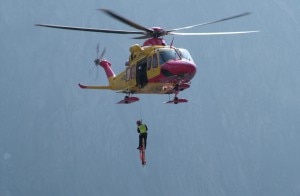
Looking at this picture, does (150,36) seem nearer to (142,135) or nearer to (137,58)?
(137,58)

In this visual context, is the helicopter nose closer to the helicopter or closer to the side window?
the helicopter

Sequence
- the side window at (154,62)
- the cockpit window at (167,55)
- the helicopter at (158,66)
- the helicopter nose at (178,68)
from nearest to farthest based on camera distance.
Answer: the helicopter nose at (178,68) < the helicopter at (158,66) < the cockpit window at (167,55) < the side window at (154,62)

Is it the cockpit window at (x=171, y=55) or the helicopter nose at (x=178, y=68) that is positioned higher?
the cockpit window at (x=171, y=55)

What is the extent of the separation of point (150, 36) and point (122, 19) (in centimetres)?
713

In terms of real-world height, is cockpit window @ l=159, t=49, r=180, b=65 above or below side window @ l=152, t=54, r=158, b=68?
above

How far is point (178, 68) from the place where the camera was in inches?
1447

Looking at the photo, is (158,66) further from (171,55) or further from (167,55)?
(171,55)

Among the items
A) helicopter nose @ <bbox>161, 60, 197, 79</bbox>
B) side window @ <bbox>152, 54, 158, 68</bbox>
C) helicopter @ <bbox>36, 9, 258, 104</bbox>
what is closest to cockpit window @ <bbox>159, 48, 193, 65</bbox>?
helicopter @ <bbox>36, 9, 258, 104</bbox>

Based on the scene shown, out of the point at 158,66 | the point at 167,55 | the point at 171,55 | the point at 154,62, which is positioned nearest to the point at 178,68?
the point at 171,55

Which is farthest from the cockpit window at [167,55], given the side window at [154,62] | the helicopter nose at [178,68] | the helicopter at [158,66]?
the helicopter nose at [178,68]

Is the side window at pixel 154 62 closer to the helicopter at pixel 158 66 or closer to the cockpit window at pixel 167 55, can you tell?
the helicopter at pixel 158 66

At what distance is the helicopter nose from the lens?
121 feet

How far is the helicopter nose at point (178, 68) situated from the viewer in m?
36.8

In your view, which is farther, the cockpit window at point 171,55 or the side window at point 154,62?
the side window at point 154,62
